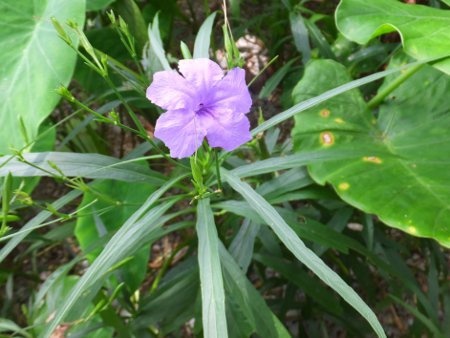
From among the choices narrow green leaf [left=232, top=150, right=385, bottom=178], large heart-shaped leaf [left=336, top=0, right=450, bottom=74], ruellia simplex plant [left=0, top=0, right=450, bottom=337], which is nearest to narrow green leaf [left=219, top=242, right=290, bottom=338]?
ruellia simplex plant [left=0, top=0, right=450, bottom=337]

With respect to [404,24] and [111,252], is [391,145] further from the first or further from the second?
[111,252]

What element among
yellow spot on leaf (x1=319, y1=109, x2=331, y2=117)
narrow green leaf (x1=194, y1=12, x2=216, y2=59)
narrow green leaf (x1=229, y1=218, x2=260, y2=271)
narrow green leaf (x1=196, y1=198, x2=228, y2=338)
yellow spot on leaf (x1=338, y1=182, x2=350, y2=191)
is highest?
narrow green leaf (x1=194, y1=12, x2=216, y2=59)

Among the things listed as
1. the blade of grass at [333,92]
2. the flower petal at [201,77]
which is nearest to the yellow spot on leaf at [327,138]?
the blade of grass at [333,92]

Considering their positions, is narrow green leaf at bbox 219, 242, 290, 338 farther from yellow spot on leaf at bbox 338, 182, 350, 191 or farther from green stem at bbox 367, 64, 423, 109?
green stem at bbox 367, 64, 423, 109

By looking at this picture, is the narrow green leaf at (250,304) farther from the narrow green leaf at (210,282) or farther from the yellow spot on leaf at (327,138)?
the yellow spot on leaf at (327,138)

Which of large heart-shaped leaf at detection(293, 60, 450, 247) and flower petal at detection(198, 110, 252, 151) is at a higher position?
flower petal at detection(198, 110, 252, 151)

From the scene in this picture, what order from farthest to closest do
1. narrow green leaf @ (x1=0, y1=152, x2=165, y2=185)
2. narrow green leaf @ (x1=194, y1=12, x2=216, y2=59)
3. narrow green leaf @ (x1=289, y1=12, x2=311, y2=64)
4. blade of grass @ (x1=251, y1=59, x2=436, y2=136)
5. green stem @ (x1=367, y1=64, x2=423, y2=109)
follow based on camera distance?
narrow green leaf @ (x1=289, y1=12, x2=311, y2=64), green stem @ (x1=367, y1=64, x2=423, y2=109), narrow green leaf @ (x1=194, y1=12, x2=216, y2=59), narrow green leaf @ (x1=0, y1=152, x2=165, y2=185), blade of grass @ (x1=251, y1=59, x2=436, y2=136)
